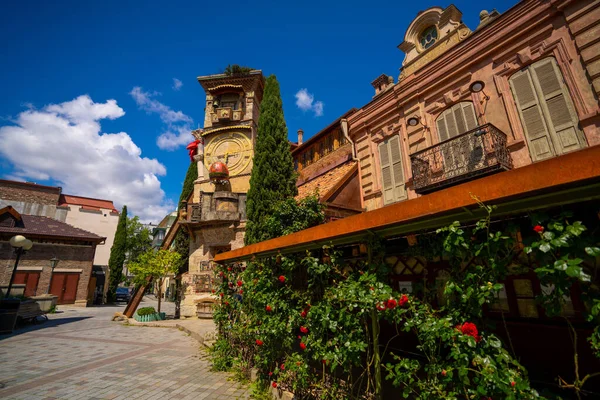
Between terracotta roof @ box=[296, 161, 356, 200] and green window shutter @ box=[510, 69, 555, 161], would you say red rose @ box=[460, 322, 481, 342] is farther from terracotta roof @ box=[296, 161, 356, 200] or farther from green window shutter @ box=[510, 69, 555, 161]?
terracotta roof @ box=[296, 161, 356, 200]

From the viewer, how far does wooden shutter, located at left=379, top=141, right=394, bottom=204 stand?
967 centimetres

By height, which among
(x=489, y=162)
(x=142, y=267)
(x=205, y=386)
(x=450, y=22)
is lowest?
(x=205, y=386)

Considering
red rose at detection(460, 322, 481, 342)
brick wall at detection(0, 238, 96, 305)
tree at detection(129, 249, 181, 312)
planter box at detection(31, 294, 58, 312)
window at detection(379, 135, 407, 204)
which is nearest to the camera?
red rose at detection(460, 322, 481, 342)

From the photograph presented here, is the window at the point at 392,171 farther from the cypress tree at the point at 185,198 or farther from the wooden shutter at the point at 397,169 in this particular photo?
the cypress tree at the point at 185,198

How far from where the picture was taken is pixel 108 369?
5.98 metres

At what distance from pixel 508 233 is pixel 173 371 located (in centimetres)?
676

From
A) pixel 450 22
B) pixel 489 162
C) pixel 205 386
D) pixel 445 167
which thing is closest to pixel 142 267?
pixel 205 386

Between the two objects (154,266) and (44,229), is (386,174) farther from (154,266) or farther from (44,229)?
(44,229)

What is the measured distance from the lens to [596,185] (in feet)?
5.24

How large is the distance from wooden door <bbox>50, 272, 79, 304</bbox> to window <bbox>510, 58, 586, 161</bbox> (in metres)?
30.0

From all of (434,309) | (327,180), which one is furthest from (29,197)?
(434,309)

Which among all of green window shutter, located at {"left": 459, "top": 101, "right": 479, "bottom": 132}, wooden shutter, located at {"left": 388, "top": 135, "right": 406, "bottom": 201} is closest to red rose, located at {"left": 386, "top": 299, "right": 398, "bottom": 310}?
wooden shutter, located at {"left": 388, "top": 135, "right": 406, "bottom": 201}

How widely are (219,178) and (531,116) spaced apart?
1594 centimetres

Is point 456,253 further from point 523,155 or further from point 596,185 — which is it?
point 523,155
